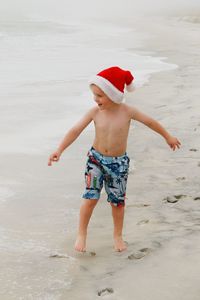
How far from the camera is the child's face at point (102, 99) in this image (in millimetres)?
3887

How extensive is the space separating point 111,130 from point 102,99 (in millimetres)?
224

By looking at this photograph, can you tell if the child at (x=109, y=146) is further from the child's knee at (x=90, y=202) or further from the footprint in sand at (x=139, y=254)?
the footprint in sand at (x=139, y=254)

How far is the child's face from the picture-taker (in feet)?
12.8

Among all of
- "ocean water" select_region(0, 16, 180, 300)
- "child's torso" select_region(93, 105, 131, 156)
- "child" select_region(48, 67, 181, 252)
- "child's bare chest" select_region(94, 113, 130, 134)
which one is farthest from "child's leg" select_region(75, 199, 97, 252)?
"child's bare chest" select_region(94, 113, 130, 134)

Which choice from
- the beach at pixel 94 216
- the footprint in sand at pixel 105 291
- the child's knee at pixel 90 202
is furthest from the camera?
the child's knee at pixel 90 202

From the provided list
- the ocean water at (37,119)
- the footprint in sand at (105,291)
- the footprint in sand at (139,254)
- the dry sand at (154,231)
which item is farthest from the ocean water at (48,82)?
the footprint in sand at (105,291)

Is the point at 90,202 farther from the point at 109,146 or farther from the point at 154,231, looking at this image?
the point at 154,231

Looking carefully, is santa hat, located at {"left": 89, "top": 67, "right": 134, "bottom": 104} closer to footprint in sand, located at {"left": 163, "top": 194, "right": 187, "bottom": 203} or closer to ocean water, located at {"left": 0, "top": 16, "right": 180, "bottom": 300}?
ocean water, located at {"left": 0, "top": 16, "right": 180, "bottom": 300}

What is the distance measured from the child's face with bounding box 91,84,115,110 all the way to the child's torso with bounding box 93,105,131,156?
53 mm

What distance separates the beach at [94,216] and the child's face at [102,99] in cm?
99

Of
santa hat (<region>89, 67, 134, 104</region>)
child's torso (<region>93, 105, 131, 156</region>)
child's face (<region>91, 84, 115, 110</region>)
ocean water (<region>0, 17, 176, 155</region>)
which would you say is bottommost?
ocean water (<region>0, 17, 176, 155</region>)

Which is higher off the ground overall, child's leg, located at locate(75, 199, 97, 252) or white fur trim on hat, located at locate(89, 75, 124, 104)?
white fur trim on hat, located at locate(89, 75, 124, 104)

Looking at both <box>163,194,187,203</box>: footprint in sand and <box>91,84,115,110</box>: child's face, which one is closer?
<box>91,84,115,110</box>: child's face

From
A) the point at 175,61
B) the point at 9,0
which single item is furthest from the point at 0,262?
the point at 9,0
